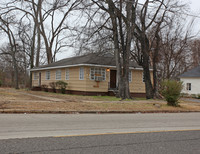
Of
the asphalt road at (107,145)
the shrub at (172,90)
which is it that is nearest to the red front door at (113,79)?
the shrub at (172,90)

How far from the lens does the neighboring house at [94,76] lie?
22719 millimetres

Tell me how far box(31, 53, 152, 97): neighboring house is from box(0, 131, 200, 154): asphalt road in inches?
574

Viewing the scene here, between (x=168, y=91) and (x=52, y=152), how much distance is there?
1263cm

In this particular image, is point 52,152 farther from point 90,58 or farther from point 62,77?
point 62,77

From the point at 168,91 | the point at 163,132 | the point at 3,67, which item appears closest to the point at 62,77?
the point at 168,91

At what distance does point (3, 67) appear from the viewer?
2078 inches

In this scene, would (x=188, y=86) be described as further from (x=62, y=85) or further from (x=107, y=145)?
(x=107, y=145)

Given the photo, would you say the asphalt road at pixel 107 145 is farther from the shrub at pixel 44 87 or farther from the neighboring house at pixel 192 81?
the neighboring house at pixel 192 81

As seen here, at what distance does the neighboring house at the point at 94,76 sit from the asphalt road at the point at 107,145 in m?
14.6

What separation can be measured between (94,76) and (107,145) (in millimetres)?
17336

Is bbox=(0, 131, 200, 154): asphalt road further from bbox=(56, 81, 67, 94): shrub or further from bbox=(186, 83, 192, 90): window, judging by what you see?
bbox=(186, 83, 192, 90): window

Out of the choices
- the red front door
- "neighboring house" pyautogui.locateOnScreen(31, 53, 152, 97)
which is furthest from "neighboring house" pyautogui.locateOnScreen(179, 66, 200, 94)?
the red front door

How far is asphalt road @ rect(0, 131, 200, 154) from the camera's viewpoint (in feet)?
17.6

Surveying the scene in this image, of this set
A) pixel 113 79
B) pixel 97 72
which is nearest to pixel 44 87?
pixel 97 72
